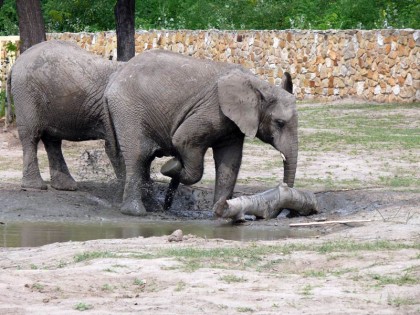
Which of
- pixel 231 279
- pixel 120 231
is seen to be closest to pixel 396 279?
pixel 231 279

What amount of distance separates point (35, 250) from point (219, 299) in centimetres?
296

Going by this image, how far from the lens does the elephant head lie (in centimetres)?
1312

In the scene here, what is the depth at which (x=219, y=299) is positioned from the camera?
25.2ft

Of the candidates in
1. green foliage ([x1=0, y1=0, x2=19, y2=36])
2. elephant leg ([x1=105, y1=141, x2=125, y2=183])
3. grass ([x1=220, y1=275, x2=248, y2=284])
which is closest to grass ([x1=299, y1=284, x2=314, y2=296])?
grass ([x1=220, y1=275, x2=248, y2=284])

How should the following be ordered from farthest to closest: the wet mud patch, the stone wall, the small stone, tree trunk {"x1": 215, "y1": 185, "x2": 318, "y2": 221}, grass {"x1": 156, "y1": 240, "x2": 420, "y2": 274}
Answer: the stone wall
tree trunk {"x1": 215, "y1": 185, "x2": 318, "y2": 221}
the wet mud patch
the small stone
grass {"x1": 156, "y1": 240, "x2": 420, "y2": 274}

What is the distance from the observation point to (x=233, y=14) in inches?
1342

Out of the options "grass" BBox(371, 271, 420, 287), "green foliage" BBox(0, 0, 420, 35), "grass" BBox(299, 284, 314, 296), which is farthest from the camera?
"green foliage" BBox(0, 0, 420, 35)

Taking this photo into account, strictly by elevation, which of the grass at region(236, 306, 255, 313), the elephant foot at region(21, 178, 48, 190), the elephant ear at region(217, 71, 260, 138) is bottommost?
the elephant foot at region(21, 178, 48, 190)

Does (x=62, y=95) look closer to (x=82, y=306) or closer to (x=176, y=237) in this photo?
(x=176, y=237)

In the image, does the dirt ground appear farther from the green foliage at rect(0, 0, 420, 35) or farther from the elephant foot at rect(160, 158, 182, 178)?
the green foliage at rect(0, 0, 420, 35)

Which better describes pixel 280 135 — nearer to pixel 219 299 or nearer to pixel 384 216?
pixel 384 216

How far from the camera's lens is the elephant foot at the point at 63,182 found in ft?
48.6

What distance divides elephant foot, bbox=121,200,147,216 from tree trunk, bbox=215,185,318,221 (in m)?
1.34

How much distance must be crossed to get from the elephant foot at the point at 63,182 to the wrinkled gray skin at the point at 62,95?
25cm
